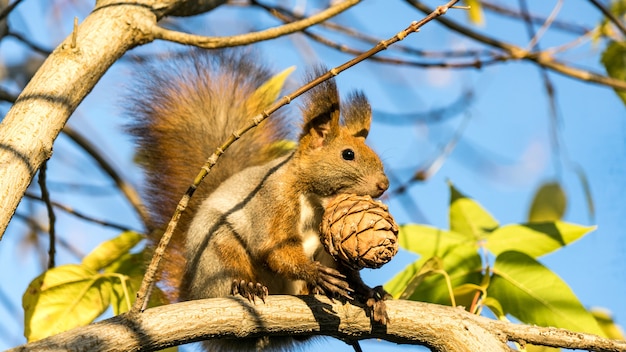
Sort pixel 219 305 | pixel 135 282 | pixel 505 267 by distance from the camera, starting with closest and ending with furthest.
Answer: pixel 219 305, pixel 505 267, pixel 135 282

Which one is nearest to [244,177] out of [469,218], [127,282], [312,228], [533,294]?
[312,228]

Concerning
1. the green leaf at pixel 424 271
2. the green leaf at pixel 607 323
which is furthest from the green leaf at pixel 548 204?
the green leaf at pixel 424 271

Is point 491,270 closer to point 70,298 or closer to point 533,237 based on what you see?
point 533,237

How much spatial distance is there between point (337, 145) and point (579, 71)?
994 mm

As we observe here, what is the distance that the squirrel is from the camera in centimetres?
225

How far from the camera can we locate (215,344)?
2.46m

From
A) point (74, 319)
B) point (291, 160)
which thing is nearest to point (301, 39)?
point (291, 160)

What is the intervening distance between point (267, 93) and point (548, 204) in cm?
108

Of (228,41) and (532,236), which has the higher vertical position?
(228,41)

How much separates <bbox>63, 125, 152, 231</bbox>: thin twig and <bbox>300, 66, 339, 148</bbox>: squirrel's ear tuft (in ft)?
2.23

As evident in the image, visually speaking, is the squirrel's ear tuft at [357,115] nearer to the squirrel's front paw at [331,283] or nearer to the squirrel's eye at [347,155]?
the squirrel's eye at [347,155]

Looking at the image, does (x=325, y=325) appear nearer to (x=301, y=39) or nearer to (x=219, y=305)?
(x=219, y=305)

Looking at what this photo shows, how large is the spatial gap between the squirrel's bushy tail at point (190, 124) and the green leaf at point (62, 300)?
0.44m

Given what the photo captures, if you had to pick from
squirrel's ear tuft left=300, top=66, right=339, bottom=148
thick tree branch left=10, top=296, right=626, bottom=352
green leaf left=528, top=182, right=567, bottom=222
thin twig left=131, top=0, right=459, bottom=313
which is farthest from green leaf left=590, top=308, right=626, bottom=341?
thin twig left=131, top=0, right=459, bottom=313
